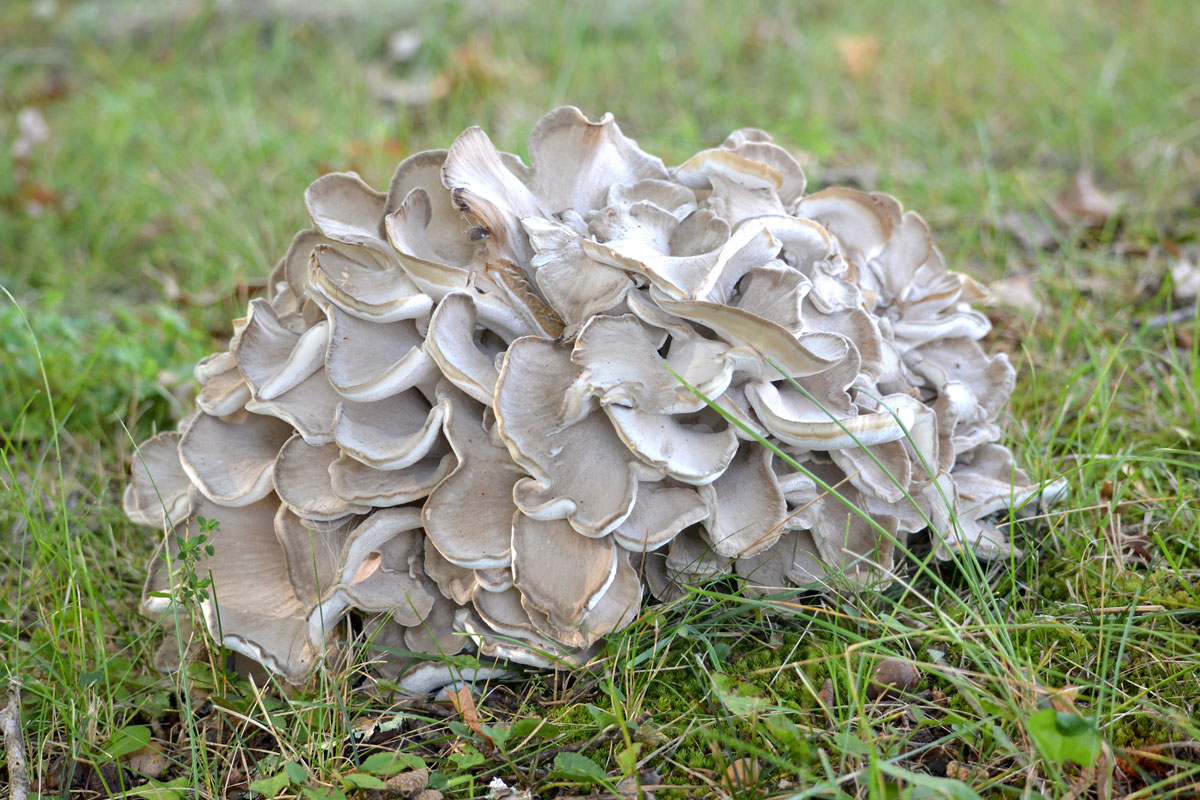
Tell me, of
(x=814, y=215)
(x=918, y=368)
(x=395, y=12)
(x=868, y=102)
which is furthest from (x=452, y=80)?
(x=918, y=368)

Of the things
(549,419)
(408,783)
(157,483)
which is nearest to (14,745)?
(157,483)

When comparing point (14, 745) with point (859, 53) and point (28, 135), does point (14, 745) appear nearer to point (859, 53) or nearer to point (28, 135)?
point (28, 135)

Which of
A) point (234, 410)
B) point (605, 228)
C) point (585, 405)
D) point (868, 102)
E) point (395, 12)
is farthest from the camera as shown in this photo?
point (395, 12)

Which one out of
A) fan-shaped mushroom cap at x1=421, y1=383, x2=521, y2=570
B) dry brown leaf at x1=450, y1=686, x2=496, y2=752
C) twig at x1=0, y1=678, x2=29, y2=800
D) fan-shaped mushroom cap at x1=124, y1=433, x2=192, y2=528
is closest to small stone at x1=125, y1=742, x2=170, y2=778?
twig at x1=0, y1=678, x2=29, y2=800

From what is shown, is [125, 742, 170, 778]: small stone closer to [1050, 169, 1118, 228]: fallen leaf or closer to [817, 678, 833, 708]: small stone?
[817, 678, 833, 708]: small stone

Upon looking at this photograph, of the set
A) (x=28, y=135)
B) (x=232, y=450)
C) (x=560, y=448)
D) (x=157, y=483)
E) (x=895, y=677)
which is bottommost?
(x=28, y=135)

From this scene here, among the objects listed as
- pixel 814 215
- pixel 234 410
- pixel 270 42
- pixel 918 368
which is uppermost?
pixel 814 215

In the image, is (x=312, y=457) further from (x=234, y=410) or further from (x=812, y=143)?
(x=812, y=143)
